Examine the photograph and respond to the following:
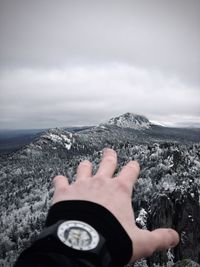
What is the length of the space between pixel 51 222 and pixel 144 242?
82 cm

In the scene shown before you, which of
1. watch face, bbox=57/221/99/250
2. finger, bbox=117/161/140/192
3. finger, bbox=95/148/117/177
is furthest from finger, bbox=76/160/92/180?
watch face, bbox=57/221/99/250

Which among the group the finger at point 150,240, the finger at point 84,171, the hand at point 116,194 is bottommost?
the finger at point 150,240

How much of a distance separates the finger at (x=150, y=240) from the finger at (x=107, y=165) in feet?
2.20

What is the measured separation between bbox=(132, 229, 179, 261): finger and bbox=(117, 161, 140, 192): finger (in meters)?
0.49

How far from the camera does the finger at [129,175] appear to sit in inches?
121

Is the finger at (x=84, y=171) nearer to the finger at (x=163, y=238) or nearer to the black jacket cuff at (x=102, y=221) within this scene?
the black jacket cuff at (x=102, y=221)

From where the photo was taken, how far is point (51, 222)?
9.71 feet

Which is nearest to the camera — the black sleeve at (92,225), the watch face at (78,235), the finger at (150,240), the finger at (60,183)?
the black sleeve at (92,225)

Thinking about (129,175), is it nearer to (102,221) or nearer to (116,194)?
(116,194)

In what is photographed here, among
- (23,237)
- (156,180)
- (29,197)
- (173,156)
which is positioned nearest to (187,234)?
(156,180)

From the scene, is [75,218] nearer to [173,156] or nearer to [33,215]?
[173,156]

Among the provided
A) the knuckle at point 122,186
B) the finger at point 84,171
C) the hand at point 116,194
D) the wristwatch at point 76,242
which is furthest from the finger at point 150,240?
the finger at point 84,171

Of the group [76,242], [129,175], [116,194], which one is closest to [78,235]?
[76,242]

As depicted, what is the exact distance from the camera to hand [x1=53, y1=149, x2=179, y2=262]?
270 centimetres
